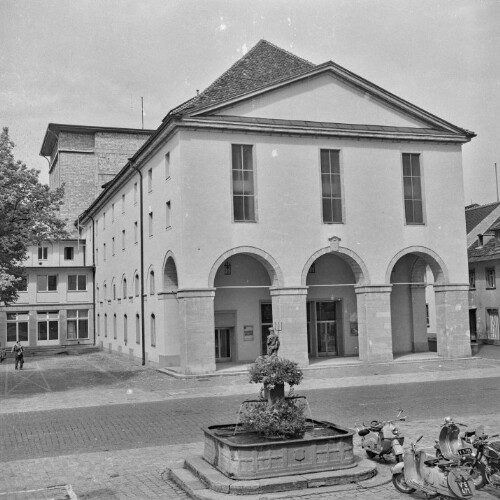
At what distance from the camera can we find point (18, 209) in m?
24.3

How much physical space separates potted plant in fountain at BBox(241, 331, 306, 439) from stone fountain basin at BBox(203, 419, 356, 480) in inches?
7.3

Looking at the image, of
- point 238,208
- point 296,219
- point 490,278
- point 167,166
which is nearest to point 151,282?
point 167,166

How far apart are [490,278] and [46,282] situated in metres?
34.2

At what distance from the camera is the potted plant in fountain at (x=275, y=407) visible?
10.4 meters

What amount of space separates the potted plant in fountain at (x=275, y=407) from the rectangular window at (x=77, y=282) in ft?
150

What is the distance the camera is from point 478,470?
9.47 m

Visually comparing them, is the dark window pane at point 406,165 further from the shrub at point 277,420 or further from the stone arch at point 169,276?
the shrub at point 277,420

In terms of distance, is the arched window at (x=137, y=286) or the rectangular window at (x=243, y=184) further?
the arched window at (x=137, y=286)

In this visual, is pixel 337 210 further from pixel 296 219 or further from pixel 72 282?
pixel 72 282

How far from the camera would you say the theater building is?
2877cm

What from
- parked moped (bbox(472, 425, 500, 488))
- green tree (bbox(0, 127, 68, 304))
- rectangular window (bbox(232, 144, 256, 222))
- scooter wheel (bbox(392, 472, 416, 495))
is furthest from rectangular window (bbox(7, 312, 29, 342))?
parked moped (bbox(472, 425, 500, 488))

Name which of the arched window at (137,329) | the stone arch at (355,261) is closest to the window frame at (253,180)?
the stone arch at (355,261)

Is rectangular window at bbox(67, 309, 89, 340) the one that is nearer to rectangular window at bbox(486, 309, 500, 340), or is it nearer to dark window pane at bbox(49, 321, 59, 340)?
dark window pane at bbox(49, 321, 59, 340)

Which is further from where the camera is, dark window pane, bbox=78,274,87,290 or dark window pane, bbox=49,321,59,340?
dark window pane, bbox=78,274,87,290
